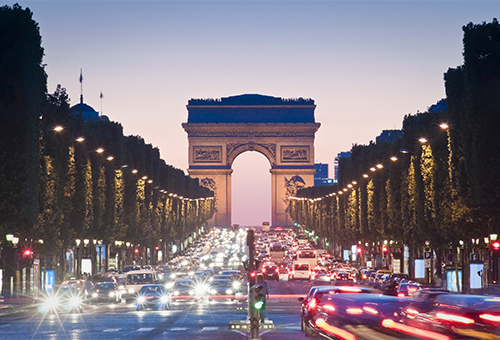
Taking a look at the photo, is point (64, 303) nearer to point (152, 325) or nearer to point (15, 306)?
point (15, 306)

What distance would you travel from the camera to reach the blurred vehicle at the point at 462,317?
49.1 feet

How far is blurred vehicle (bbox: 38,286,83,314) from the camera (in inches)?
1849

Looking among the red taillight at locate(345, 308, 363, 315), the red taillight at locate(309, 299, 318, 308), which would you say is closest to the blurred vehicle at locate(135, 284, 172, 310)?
the red taillight at locate(309, 299, 318, 308)

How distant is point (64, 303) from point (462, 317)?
3500 cm

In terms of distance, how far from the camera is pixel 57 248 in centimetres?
6694

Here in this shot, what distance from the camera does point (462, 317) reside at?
1550 cm

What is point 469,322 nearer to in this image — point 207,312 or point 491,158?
point 207,312

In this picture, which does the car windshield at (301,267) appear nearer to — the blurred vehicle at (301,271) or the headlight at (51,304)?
the blurred vehicle at (301,271)

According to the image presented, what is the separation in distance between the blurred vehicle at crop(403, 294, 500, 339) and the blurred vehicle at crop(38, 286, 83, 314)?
31.2 meters

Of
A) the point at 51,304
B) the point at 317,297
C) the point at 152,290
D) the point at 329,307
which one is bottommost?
the point at 51,304

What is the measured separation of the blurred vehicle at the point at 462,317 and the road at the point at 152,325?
1077cm

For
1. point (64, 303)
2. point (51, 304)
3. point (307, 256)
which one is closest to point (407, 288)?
point (64, 303)

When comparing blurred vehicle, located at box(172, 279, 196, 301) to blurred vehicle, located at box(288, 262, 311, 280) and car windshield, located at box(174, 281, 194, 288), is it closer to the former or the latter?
car windshield, located at box(174, 281, 194, 288)

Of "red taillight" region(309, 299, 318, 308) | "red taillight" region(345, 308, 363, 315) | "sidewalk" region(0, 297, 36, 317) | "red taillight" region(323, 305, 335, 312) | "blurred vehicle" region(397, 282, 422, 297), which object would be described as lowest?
"sidewalk" region(0, 297, 36, 317)
